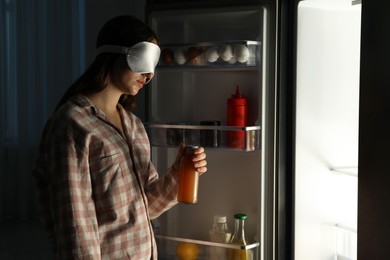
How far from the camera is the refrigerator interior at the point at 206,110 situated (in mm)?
2504

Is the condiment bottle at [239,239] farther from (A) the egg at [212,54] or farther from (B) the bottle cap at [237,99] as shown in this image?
(A) the egg at [212,54]

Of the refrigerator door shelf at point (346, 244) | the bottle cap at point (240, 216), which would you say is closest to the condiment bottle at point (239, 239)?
the bottle cap at point (240, 216)

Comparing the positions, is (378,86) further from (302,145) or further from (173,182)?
(173,182)

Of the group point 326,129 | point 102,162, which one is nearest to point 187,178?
point 102,162

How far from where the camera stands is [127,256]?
69.4 inches

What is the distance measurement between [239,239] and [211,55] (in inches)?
31.1

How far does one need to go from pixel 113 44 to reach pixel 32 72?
291 centimetres

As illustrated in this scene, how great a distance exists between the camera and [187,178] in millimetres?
1889

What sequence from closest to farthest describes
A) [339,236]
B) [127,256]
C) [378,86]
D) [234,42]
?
[127,256]
[378,86]
[234,42]
[339,236]

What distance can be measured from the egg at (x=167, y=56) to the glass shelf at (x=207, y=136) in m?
0.28

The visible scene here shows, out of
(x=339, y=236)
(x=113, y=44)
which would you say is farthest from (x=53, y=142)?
(x=339, y=236)

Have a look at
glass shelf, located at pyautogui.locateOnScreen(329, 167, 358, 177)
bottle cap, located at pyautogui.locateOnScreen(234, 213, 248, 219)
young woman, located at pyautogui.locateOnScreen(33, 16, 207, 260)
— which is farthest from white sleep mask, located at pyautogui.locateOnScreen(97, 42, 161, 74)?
glass shelf, located at pyautogui.locateOnScreen(329, 167, 358, 177)

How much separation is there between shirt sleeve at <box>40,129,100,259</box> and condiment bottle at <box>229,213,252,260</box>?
94 cm

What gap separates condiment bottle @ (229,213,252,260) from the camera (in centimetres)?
246
